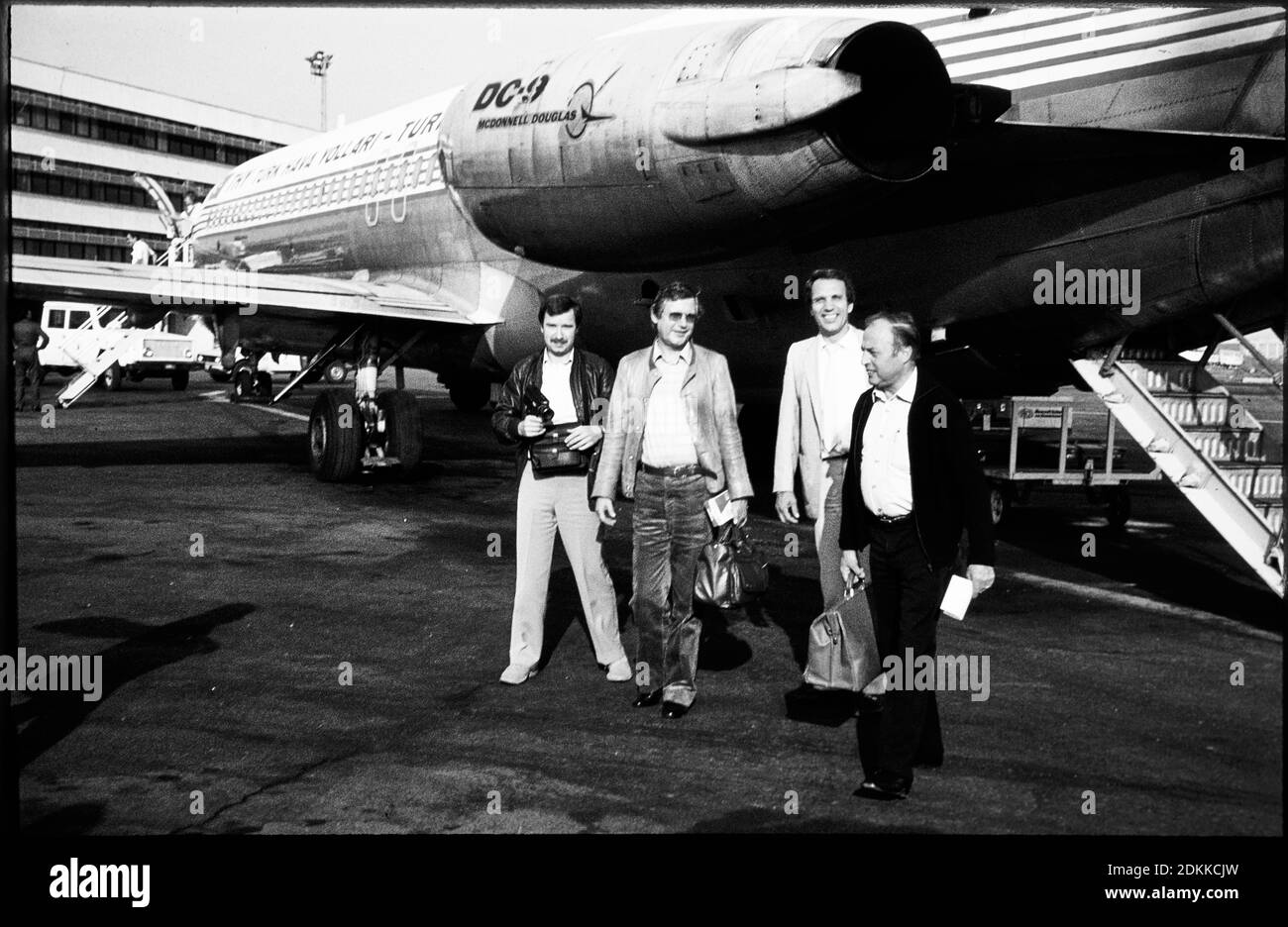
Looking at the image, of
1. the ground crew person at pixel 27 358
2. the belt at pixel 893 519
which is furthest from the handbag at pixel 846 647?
the ground crew person at pixel 27 358

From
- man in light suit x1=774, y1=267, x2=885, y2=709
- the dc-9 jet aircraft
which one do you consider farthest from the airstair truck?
man in light suit x1=774, y1=267, x2=885, y2=709

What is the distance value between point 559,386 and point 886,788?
112 inches

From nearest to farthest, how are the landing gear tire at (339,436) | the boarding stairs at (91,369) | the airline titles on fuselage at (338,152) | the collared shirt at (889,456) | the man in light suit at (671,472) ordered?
1. the collared shirt at (889,456)
2. the man in light suit at (671,472)
3. the landing gear tire at (339,436)
4. the airline titles on fuselage at (338,152)
5. the boarding stairs at (91,369)

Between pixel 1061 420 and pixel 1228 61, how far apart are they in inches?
175

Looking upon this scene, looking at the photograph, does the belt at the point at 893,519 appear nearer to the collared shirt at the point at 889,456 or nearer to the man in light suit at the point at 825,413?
the collared shirt at the point at 889,456

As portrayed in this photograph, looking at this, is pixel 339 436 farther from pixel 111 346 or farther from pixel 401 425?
pixel 111 346

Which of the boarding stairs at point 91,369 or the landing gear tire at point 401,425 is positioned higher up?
the boarding stairs at point 91,369

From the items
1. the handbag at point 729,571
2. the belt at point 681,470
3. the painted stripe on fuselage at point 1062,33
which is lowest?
Answer: the handbag at point 729,571

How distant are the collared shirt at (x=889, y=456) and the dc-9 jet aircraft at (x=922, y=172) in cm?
334

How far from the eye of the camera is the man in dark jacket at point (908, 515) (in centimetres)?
511

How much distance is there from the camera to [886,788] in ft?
16.4

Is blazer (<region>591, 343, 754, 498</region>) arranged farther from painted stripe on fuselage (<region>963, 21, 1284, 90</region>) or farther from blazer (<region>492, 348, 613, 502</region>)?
painted stripe on fuselage (<region>963, 21, 1284, 90</region>)
